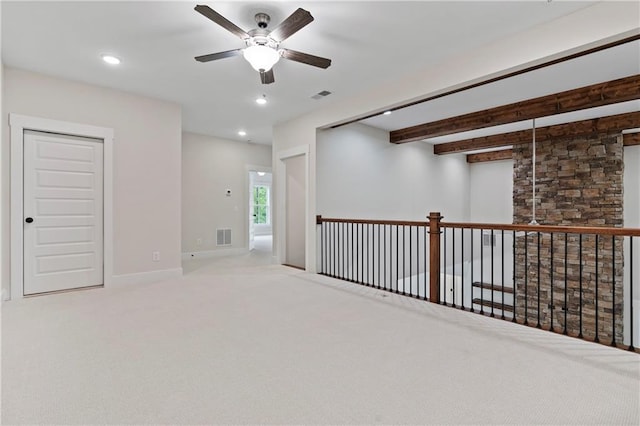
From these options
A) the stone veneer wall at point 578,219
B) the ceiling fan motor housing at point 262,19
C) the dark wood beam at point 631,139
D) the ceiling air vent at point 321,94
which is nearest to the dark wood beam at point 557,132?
the stone veneer wall at point 578,219

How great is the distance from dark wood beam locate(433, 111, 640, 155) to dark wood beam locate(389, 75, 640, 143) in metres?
1.66

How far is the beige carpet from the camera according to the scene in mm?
1609

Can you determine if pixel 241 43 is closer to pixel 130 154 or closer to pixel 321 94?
pixel 321 94

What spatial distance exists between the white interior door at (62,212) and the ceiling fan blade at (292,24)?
10.3ft

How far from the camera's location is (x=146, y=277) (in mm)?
4434

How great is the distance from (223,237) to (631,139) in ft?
26.6

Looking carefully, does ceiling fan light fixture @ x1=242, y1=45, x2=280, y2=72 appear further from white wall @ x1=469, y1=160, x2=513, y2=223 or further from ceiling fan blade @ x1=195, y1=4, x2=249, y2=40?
white wall @ x1=469, y1=160, x2=513, y2=223

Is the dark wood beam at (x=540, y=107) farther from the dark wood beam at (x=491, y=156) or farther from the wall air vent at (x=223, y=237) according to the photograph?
the wall air vent at (x=223, y=237)

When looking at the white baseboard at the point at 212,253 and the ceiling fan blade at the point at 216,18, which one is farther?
the white baseboard at the point at 212,253

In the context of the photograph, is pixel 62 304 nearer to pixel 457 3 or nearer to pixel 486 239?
pixel 457 3

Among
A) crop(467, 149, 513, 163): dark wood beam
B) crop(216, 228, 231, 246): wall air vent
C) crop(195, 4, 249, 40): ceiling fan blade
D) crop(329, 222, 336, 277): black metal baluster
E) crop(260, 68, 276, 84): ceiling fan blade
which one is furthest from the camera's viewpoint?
crop(467, 149, 513, 163): dark wood beam

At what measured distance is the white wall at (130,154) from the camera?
361 centimetres

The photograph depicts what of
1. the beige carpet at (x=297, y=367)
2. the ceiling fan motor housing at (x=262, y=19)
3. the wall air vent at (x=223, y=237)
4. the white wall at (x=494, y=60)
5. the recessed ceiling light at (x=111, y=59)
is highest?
the recessed ceiling light at (x=111, y=59)

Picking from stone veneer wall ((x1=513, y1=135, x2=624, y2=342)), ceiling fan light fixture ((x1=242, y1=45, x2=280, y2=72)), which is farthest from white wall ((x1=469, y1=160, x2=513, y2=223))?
ceiling fan light fixture ((x1=242, y1=45, x2=280, y2=72))
